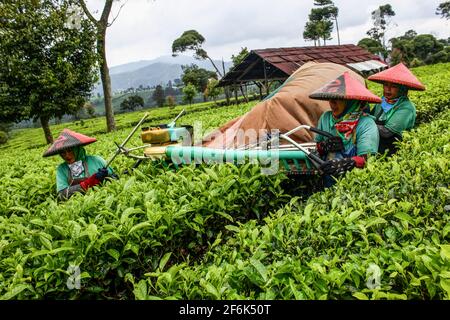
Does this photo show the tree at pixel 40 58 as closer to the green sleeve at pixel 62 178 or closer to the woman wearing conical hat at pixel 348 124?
the green sleeve at pixel 62 178

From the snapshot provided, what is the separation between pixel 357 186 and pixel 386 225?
76 centimetres

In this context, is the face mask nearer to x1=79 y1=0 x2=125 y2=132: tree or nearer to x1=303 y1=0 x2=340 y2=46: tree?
x1=79 y1=0 x2=125 y2=132: tree

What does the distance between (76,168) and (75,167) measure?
2 centimetres

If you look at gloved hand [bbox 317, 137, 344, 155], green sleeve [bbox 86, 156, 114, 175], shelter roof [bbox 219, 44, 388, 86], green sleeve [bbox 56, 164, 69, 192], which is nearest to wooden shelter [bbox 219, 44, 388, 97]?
shelter roof [bbox 219, 44, 388, 86]

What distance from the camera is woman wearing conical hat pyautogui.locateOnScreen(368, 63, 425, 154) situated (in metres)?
4.79

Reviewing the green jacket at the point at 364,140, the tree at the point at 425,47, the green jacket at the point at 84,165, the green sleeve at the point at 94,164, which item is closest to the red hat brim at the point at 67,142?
the green jacket at the point at 84,165

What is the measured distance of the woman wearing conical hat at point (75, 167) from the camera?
15.6 ft

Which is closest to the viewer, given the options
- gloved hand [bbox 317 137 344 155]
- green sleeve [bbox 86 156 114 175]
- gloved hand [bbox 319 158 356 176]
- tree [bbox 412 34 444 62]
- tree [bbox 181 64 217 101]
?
gloved hand [bbox 319 158 356 176]

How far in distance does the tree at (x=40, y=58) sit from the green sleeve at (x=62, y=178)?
52.0ft

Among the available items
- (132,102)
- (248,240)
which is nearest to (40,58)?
(248,240)

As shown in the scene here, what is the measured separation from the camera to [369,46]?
65.6m

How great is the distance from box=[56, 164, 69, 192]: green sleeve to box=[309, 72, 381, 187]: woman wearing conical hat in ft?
10.7

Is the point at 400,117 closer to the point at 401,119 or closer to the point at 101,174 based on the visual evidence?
the point at 401,119
